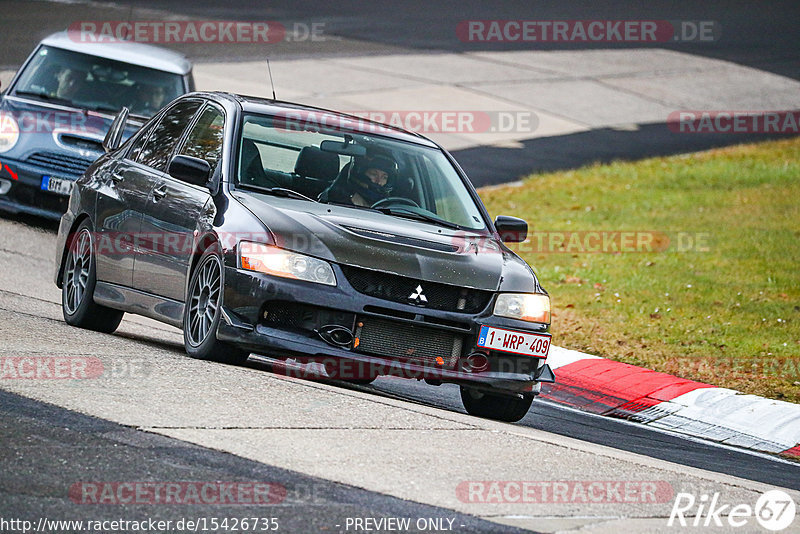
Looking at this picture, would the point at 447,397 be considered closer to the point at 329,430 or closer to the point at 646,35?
the point at 329,430

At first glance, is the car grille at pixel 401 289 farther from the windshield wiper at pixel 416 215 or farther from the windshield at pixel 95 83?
the windshield at pixel 95 83

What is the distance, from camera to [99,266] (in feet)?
30.5

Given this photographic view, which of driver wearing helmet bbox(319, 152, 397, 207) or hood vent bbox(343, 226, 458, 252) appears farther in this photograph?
driver wearing helmet bbox(319, 152, 397, 207)

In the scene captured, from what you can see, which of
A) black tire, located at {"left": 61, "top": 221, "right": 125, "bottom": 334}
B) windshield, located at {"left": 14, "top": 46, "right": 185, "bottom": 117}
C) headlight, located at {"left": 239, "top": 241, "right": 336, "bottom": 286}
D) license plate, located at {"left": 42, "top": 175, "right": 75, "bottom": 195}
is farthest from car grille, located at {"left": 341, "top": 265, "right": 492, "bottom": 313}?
windshield, located at {"left": 14, "top": 46, "right": 185, "bottom": 117}

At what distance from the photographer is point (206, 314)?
26.2 ft

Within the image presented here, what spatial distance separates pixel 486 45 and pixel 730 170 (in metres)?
11.6

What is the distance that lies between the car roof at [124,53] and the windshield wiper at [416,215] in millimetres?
6794

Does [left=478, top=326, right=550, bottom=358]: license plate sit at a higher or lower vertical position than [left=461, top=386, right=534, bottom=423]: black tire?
higher

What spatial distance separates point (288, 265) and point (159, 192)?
159 cm

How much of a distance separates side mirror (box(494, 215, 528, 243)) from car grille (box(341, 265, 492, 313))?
49.8 inches

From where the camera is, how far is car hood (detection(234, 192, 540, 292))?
7.61 metres

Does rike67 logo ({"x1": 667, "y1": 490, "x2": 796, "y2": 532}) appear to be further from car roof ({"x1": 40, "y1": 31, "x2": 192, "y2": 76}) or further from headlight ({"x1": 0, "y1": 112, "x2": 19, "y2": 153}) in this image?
car roof ({"x1": 40, "y1": 31, "x2": 192, "y2": 76})

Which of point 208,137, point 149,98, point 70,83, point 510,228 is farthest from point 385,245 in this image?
point 70,83

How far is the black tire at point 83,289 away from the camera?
9375 millimetres
